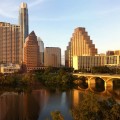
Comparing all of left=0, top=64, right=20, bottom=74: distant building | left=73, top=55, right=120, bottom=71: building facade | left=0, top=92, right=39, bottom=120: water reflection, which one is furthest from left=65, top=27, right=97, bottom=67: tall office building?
left=0, top=92, right=39, bottom=120: water reflection

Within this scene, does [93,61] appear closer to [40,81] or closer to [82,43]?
[82,43]

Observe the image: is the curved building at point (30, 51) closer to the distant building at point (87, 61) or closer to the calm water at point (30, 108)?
the distant building at point (87, 61)

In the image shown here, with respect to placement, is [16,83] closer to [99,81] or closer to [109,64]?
[99,81]

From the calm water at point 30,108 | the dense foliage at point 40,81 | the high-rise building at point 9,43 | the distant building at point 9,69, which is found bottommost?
the calm water at point 30,108

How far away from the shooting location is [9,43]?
141875mm

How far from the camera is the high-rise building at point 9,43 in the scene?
141875mm

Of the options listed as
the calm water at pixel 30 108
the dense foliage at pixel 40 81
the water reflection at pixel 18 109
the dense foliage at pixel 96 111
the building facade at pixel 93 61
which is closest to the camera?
the dense foliage at pixel 96 111

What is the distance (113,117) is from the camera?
19.6 metres

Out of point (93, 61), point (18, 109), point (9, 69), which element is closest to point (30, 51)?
point (9, 69)

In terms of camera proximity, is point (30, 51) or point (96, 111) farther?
point (30, 51)

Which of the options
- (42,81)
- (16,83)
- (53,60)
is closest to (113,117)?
(16,83)

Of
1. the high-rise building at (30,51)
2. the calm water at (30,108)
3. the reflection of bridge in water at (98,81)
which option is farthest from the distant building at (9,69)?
the calm water at (30,108)

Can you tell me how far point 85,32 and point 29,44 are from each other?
46.3 m

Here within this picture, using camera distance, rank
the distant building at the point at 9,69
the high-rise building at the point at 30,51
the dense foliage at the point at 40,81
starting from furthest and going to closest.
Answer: the high-rise building at the point at 30,51 < the distant building at the point at 9,69 < the dense foliage at the point at 40,81
